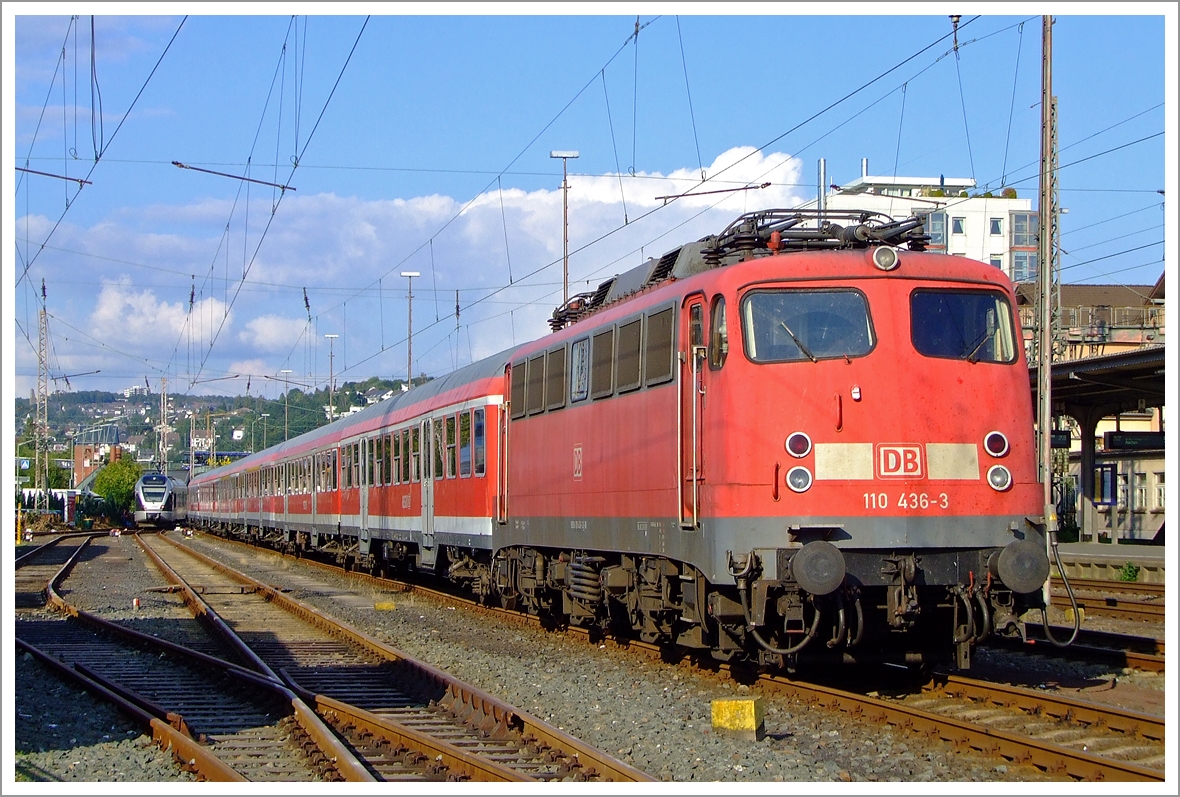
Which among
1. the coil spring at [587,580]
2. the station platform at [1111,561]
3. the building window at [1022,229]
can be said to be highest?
the building window at [1022,229]

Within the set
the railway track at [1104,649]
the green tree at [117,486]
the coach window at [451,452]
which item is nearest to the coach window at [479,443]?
the coach window at [451,452]

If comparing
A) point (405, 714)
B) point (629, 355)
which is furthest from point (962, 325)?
point (405, 714)

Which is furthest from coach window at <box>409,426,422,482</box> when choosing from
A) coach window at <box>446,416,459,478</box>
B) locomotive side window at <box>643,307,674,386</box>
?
locomotive side window at <box>643,307,674,386</box>

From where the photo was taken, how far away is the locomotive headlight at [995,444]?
35.9ft

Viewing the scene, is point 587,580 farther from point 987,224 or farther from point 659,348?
point 987,224

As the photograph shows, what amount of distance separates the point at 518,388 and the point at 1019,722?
884cm

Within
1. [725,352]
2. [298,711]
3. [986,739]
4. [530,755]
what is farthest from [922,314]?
[298,711]

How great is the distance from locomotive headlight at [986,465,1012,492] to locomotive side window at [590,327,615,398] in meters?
4.20

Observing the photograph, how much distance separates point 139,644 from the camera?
17.0 metres

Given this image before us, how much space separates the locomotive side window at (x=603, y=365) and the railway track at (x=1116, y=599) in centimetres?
773

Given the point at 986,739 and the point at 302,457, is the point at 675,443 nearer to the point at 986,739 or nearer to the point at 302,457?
the point at 986,739

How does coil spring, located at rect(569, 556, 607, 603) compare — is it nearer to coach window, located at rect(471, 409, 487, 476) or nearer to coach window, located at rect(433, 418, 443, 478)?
coach window, located at rect(471, 409, 487, 476)

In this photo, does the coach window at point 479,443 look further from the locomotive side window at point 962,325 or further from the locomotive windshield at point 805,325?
the locomotive side window at point 962,325

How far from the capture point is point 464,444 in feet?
68.0
